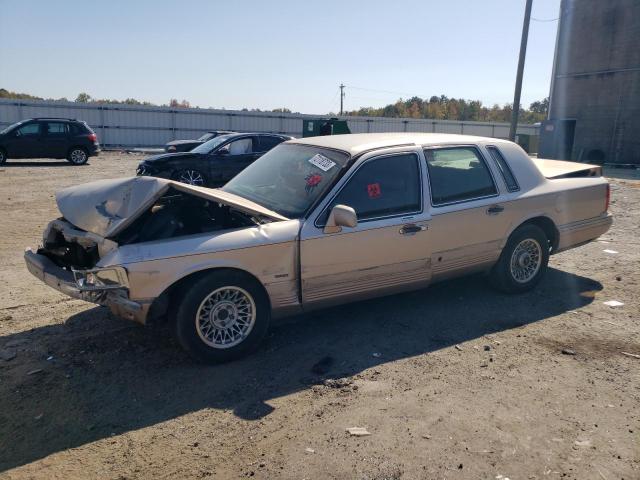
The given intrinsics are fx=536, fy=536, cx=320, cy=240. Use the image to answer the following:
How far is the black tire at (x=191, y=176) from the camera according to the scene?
1295 centimetres

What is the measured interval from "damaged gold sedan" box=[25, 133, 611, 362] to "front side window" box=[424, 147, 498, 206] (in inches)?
0.6

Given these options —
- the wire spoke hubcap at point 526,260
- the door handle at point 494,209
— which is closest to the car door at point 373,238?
the door handle at point 494,209

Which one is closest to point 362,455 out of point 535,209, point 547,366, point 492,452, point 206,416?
point 492,452

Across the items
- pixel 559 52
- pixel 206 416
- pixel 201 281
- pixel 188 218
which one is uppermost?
pixel 559 52

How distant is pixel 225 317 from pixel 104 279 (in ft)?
3.03

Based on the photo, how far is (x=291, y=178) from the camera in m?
4.93

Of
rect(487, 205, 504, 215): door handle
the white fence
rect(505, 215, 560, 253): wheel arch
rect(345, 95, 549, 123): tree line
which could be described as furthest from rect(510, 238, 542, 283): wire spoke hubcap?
rect(345, 95, 549, 123): tree line

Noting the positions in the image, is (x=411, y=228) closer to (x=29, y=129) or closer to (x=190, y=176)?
(x=190, y=176)

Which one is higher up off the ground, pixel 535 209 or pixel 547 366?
pixel 535 209

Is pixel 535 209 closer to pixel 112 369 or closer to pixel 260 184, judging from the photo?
pixel 260 184

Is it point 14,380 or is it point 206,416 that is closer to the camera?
point 206,416

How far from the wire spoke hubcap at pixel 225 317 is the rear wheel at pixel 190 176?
927 cm

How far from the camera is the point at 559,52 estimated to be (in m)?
28.3

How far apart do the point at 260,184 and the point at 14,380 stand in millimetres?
2572
